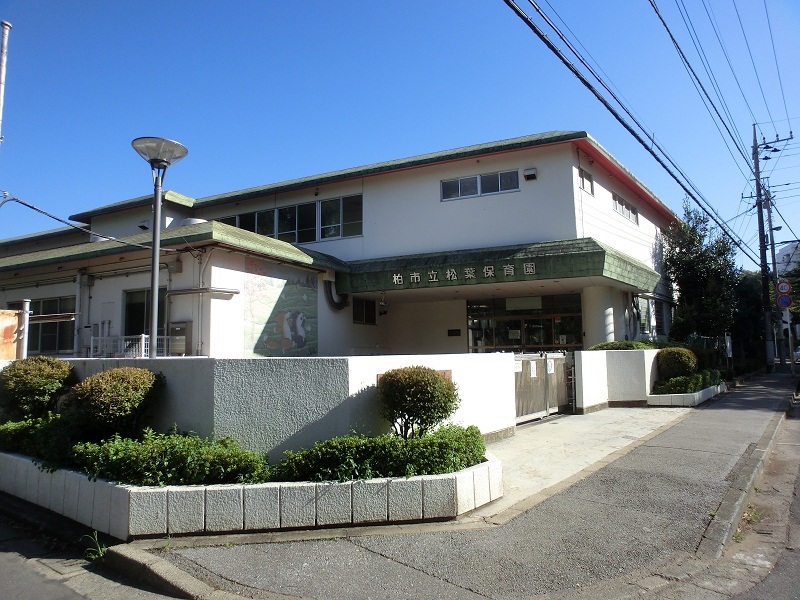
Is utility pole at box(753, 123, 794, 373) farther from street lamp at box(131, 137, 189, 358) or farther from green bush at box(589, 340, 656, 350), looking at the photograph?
street lamp at box(131, 137, 189, 358)

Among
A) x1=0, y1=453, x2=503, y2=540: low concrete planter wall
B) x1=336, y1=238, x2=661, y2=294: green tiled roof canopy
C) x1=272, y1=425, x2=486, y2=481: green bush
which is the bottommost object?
x1=0, y1=453, x2=503, y2=540: low concrete planter wall

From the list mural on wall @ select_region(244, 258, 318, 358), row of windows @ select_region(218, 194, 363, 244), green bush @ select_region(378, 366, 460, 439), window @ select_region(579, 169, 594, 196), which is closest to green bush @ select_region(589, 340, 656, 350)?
window @ select_region(579, 169, 594, 196)

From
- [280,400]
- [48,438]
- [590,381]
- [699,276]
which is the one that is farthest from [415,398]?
[699,276]

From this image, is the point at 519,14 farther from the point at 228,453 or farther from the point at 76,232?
the point at 76,232

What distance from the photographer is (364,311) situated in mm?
20844

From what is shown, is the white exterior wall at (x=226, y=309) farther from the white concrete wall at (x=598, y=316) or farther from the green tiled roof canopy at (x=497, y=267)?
the white concrete wall at (x=598, y=316)

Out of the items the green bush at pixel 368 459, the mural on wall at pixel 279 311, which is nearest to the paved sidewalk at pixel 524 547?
the green bush at pixel 368 459

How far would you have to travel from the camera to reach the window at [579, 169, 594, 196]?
17.5 m

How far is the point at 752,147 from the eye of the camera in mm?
27781

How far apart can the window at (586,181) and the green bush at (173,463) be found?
1460 cm

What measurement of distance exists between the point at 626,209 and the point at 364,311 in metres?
10.8

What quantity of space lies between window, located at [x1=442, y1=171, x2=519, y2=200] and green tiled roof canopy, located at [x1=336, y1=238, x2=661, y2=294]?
6.73 ft

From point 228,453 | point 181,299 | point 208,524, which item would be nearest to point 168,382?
point 228,453

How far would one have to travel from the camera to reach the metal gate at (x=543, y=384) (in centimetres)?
1123
